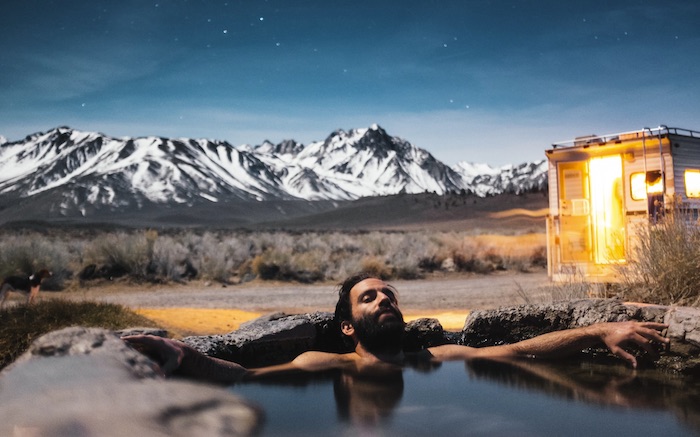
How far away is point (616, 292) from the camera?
7.49 m

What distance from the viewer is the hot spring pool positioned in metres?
3.33

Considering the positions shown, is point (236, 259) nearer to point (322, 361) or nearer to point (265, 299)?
point (265, 299)

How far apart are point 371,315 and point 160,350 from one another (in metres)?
1.58

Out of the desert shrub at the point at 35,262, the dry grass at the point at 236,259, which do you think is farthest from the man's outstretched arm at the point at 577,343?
the dry grass at the point at 236,259

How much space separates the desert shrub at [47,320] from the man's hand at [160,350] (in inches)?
114

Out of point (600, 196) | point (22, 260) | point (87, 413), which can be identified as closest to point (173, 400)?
point (87, 413)

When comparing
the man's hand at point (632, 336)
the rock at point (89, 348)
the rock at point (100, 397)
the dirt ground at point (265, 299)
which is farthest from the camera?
the dirt ground at point (265, 299)

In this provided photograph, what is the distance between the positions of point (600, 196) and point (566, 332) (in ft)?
36.6

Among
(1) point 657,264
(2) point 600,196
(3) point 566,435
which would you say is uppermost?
(2) point 600,196

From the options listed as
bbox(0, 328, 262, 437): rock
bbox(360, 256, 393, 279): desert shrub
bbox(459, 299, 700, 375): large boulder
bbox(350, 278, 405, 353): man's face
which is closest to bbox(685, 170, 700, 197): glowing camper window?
bbox(459, 299, 700, 375): large boulder

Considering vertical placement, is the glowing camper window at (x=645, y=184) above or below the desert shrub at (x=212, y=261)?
above

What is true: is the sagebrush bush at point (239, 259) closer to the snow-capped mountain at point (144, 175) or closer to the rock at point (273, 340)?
the rock at point (273, 340)

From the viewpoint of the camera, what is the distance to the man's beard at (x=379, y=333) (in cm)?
462

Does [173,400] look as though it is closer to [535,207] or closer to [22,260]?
[22,260]
